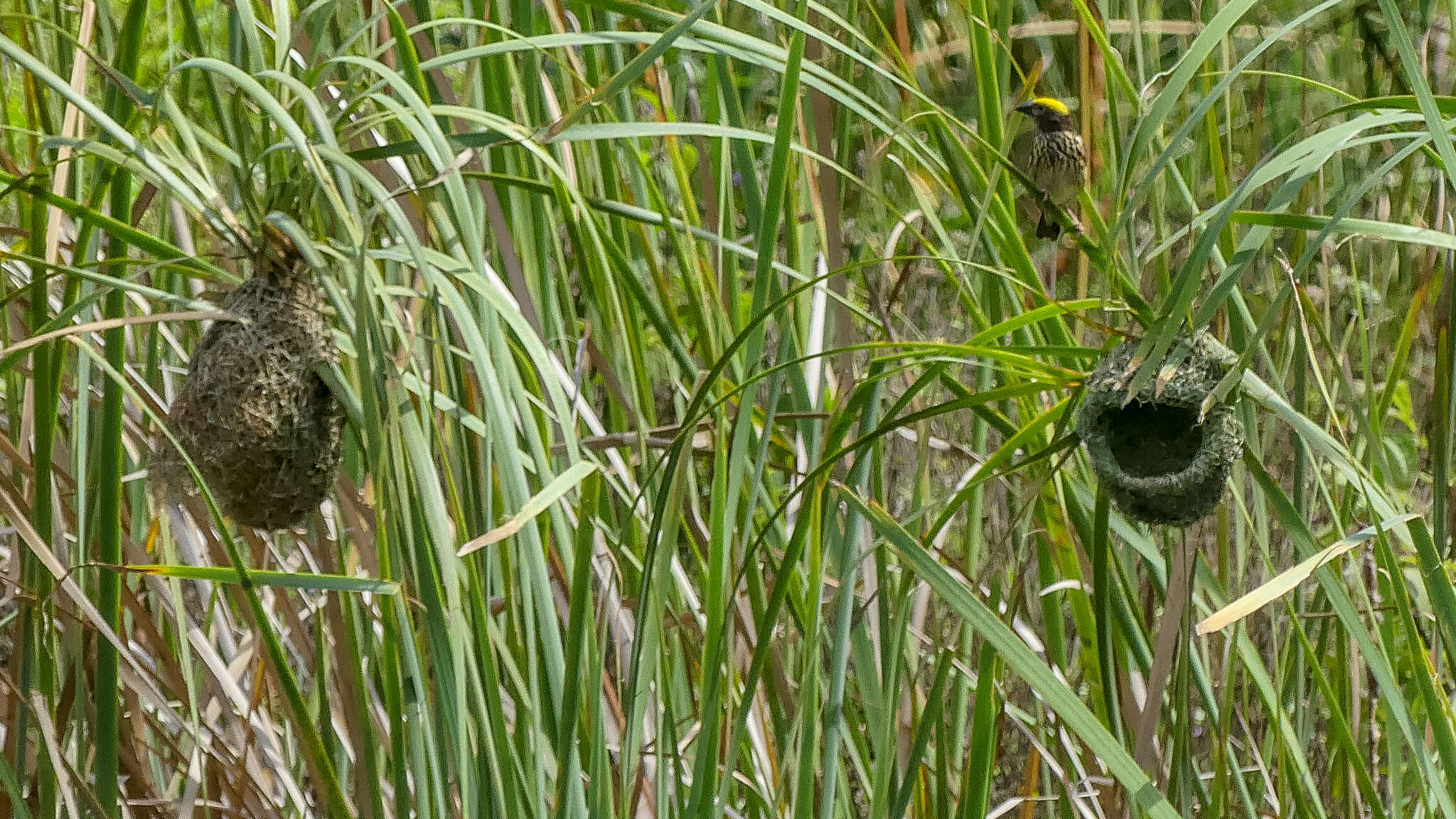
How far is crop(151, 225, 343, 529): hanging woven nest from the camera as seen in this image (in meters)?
1.09

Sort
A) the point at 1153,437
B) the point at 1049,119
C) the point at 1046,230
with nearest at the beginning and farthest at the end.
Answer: the point at 1153,437 → the point at 1046,230 → the point at 1049,119

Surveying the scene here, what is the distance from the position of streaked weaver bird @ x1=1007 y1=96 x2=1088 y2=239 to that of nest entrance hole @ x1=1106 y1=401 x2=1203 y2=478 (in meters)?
0.39

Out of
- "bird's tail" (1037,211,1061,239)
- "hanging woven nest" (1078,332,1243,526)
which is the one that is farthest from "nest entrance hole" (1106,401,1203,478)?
"bird's tail" (1037,211,1061,239)

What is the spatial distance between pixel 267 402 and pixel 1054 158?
1.20m

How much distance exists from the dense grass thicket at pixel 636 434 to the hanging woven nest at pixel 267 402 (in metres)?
0.03

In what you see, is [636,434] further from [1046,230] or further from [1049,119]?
[1049,119]

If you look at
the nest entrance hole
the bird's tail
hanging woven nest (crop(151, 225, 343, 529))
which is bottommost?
the nest entrance hole

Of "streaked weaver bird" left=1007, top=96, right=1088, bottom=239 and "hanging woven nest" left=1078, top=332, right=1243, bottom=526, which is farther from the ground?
"streaked weaver bird" left=1007, top=96, right=1088, bottom=239

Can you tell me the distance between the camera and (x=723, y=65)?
52.5 inches

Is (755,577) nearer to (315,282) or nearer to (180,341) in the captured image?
(315,282)

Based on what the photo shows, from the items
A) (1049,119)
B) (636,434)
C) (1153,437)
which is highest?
(1049,119)

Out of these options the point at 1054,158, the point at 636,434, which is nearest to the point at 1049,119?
the point at 1054,158

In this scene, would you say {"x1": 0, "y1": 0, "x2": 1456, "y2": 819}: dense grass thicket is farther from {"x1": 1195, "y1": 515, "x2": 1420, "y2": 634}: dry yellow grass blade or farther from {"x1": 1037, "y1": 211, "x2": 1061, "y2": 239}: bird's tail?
{"x1": 1037, "y1": 211, "x2": 1061, "y2": 239}: bird's tail

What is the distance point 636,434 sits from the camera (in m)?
1.20
